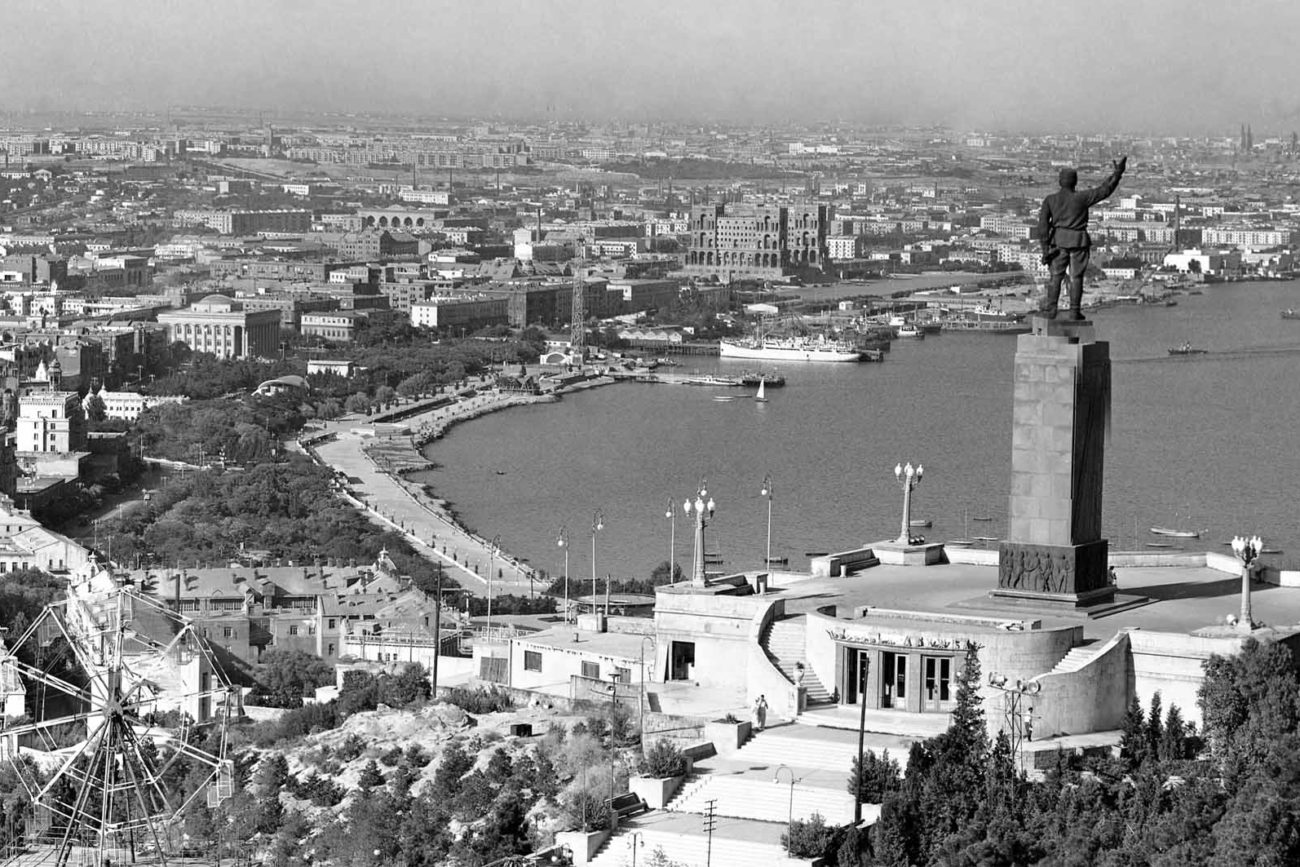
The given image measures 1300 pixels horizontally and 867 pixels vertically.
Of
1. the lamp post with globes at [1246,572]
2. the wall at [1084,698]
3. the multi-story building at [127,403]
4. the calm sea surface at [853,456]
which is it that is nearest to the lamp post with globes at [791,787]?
the wall at [1084,698]

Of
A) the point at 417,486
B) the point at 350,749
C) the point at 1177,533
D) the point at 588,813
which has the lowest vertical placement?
the point at 417,486

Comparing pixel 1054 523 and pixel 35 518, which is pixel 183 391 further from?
pixel 1054 523

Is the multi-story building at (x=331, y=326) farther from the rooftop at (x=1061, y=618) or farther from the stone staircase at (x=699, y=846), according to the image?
the stone staircase at (x=699, y=846)

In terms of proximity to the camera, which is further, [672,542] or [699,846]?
[672,542]

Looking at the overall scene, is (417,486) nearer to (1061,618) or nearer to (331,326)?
(1061,618)

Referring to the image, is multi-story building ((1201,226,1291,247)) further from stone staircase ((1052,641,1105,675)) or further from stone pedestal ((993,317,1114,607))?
stone staircase ((1052,641,1105,675))

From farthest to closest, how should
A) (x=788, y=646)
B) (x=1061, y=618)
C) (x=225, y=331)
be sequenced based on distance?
(x=225, y=331) < (x=788, y=646) < (x=1061, y=618)

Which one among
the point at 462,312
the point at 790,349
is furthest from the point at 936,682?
the point at 462,312
